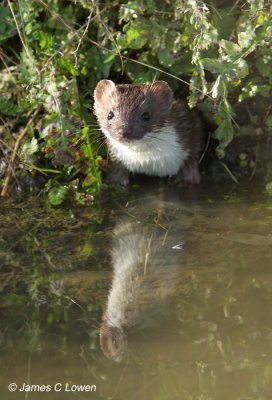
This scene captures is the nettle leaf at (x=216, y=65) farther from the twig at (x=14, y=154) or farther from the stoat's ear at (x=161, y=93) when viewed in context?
the twig at (x=14, y=154)

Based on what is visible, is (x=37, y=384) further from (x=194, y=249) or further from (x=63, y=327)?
(x=194, y=249)

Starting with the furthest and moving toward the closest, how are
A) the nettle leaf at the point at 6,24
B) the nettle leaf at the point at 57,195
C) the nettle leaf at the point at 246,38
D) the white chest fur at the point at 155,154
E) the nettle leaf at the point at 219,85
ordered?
the white chest fur at the point at 155,154 < the nettle leaf at the point at 6,24 < the nettle leaf at the point at 57,195 < the nettle leaf at the point at 246,38 < the nettle leaf at the point at 219,85

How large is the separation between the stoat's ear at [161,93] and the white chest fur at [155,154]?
239 millimetres

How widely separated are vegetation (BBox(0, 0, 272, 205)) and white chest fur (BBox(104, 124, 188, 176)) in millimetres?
210

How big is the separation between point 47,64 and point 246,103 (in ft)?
5.60

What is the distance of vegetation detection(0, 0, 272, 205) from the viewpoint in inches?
192

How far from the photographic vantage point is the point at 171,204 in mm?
5227

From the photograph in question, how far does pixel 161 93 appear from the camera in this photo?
17.4 feet

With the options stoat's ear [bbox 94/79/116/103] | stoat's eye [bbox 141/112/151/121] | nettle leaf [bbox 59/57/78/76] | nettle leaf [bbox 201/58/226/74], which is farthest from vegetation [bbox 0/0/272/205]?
nettle leaf [bbox 201/58/226/74]

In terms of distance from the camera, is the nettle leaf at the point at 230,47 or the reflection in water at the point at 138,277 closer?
Result: the reflection in water at the point at 138,277

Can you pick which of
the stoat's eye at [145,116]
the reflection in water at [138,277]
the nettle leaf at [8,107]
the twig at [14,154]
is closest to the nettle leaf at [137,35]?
the stoat's eye at [145,116]

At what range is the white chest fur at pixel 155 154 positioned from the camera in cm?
555

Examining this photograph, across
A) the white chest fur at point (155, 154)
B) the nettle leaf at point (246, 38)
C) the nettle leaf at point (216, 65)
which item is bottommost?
the white chest fur at point (155, 154)

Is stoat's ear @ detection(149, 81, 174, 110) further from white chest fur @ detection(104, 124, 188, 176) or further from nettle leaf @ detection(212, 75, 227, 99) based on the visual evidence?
nettle leaf @ detection(212, 75, 227, 99)
